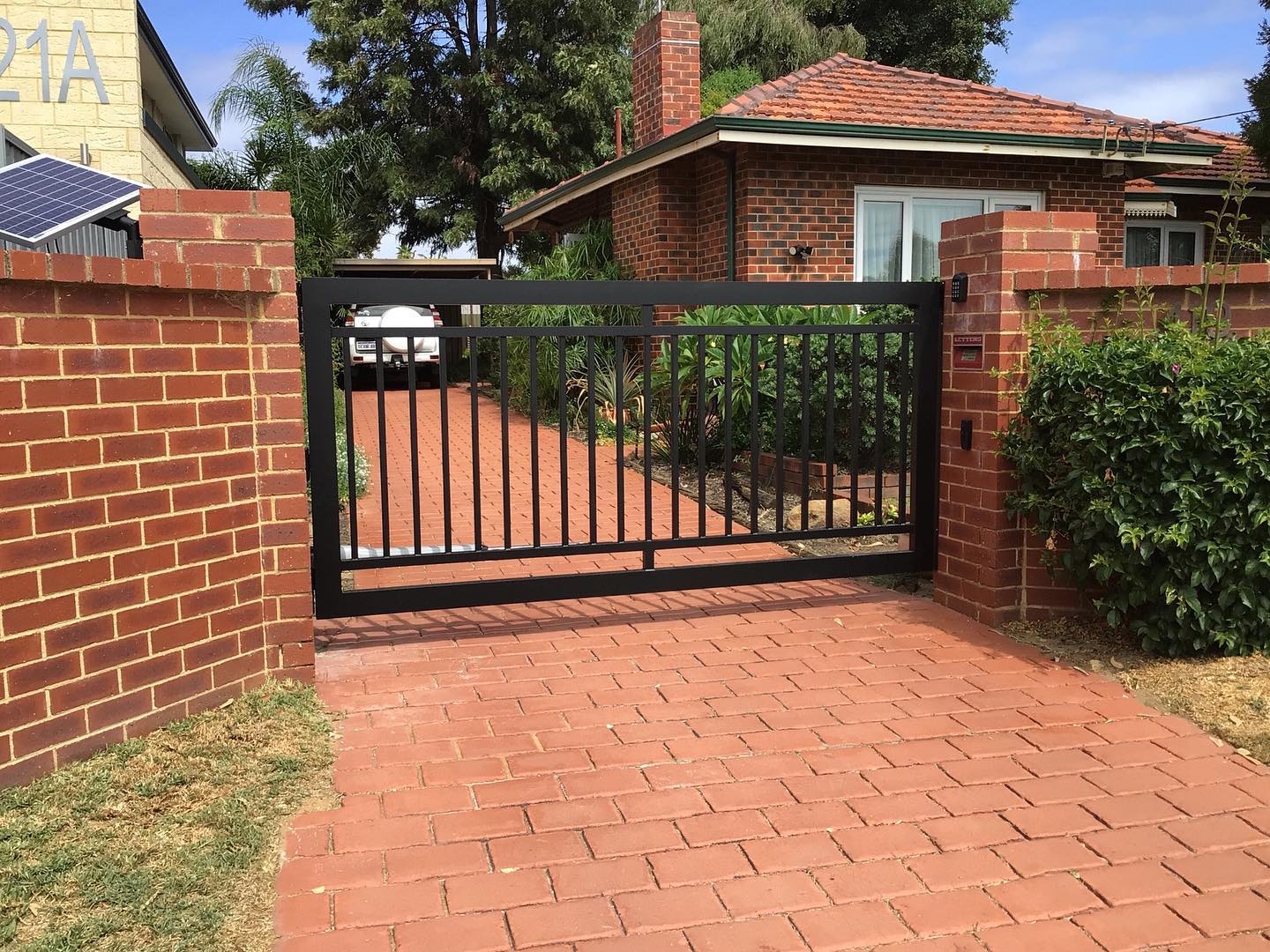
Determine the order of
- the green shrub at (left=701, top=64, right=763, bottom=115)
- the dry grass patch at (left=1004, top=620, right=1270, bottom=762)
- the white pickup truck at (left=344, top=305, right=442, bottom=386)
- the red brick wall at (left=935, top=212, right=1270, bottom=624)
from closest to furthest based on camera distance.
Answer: the dry grass patch at (left=1004, top=620, right=1270, bottom=762) → the red brick wall at (left=935, top=212, right=1270, bottom=624) → the white pickup truck at (left=344, top=305, right=442, bottom=386) → the green shrub at (left=701, top=64, right=763, bottom=115)

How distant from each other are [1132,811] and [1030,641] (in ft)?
5.42

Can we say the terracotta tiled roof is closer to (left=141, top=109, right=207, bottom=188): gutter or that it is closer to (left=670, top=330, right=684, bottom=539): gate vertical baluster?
(left=670, top=330, right=684, bottom=539): gate vertical baluster

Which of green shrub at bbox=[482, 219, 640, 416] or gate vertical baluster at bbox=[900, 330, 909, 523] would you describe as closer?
gate vertical baluster at bbox=[900, 330, 909, 523]

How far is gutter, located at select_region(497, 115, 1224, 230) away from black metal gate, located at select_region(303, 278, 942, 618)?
1753 millimetres

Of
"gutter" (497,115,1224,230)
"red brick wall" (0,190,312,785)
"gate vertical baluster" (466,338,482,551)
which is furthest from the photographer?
"gutter" (497,115,1224,230)

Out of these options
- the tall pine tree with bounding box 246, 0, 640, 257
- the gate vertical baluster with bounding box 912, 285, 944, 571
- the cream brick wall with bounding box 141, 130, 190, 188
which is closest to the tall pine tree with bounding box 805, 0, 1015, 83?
the tall pine tree with bounding box 246, 0, 640, 257

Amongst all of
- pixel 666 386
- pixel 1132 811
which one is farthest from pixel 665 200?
pixel 1132 811

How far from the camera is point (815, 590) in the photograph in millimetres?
5789

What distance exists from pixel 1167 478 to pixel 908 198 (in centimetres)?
812

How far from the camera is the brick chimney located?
42.2 feet

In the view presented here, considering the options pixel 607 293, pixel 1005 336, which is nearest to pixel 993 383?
pixel 1005 336

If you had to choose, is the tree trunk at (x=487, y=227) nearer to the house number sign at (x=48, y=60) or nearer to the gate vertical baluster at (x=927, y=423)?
the house number sign at (x=48, y=60)

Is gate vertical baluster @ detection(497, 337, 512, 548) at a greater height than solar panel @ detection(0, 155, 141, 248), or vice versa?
solar panel @ detection(0, 155, 141, 248)

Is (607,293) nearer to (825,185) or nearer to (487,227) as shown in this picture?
(825,185)
